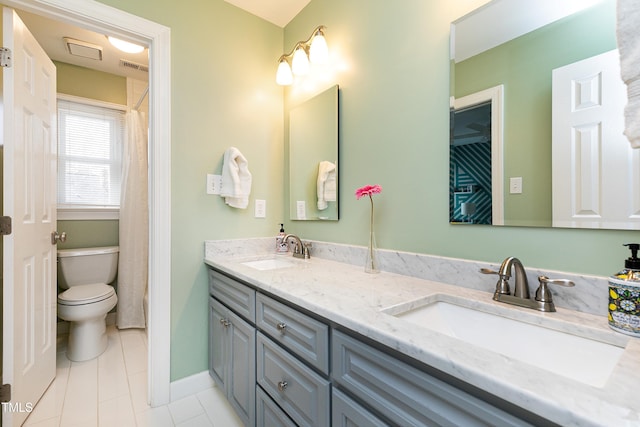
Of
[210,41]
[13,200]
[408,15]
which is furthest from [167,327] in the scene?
[408,15]

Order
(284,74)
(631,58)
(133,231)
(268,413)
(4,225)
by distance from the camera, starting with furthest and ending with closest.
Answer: (133,231) → (284,74) → (4,225) → (268,413) → (631,58)

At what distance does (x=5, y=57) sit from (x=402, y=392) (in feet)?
7.13

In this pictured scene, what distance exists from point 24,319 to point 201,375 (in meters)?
0.96

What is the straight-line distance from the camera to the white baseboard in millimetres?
1650

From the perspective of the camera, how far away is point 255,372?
4.02 ft

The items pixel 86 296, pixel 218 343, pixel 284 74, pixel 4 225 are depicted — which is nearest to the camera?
pixel 4 225

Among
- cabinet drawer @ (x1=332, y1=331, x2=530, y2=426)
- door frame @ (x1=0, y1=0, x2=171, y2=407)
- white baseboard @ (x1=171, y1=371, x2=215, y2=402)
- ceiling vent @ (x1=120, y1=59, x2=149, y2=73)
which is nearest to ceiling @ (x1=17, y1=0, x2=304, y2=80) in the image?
ceiling vent @ (x1=120, y1=59, x2=149, y2=73)

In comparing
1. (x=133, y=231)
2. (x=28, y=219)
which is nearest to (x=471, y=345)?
(x=28, y=219)

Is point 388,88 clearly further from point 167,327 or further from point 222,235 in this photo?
point 167,327

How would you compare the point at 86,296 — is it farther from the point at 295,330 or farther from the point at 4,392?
the point at 295,330

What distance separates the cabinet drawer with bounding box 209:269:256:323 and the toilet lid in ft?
3.58

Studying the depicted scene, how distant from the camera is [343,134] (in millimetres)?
1651

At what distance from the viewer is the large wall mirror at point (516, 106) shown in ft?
2.75

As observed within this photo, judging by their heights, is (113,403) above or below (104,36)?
below
